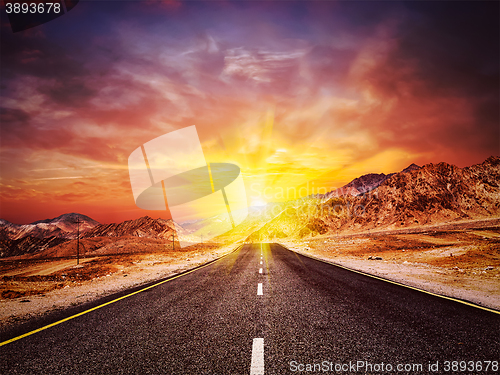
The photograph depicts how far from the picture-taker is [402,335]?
407 centimetres

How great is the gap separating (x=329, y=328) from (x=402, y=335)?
118cm

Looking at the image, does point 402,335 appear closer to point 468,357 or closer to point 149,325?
point 468,357

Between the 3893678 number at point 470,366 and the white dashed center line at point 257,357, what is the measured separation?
237 cm

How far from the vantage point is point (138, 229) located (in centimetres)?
16650

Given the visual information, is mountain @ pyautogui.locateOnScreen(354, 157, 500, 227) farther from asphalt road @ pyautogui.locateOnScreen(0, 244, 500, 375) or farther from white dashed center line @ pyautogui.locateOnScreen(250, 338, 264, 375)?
white dashed center line @ pyautogui.locateOnScreen(250, 338, 264, 375)

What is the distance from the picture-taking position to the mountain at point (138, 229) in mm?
161000

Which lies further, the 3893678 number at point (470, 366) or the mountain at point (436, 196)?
the mountain at point (436, 196)

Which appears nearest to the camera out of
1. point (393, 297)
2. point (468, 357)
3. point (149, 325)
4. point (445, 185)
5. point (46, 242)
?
point (468, 357)

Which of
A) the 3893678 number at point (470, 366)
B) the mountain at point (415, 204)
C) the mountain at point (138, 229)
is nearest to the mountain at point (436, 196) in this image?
the mountain at point (415, 204)

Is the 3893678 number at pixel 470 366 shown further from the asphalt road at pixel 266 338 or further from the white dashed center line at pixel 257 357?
the white dashed center line at pixel 257 357

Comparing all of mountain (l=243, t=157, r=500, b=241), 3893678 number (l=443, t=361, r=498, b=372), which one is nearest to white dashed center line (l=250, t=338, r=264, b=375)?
3893678 number (l=443, t=361, r=498, b=372)

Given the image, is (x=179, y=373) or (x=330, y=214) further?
(x=330, y=214)

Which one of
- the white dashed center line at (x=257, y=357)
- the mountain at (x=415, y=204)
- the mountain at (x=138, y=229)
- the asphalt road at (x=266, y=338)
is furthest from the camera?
the mountain at (x=138, y=229)

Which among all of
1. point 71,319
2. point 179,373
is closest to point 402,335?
point 179,373
